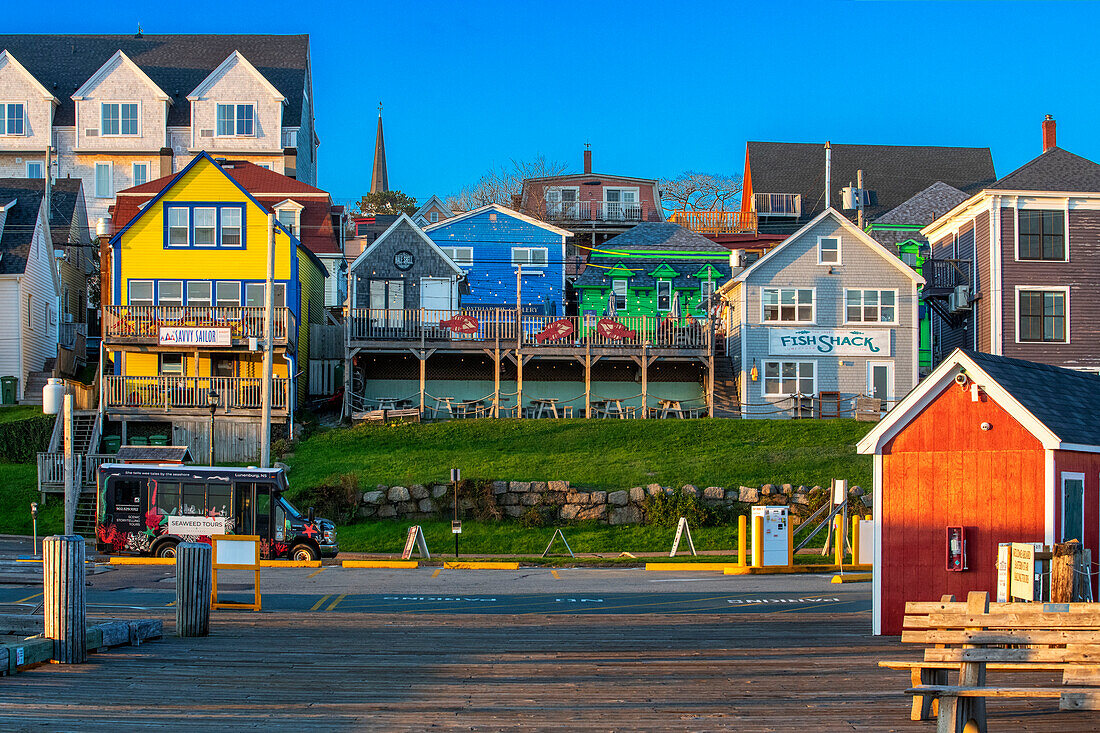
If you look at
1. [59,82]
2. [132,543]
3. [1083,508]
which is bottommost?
[132,543]

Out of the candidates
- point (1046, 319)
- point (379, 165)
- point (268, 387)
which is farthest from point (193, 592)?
point (379, 165)

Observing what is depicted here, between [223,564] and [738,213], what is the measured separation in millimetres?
46869

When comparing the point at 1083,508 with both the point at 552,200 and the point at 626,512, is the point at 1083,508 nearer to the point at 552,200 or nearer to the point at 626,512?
the point at 626,512

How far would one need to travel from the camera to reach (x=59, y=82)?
6134 cm

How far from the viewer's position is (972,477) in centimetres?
1552

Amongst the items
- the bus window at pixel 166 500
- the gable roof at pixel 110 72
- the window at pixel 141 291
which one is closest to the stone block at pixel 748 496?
the bus window at pixel 166 500

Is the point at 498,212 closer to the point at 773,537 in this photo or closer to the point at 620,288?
the point at 620,288

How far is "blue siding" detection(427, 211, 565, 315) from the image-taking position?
49000 mm

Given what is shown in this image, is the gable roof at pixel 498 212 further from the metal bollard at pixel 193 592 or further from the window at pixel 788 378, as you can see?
the metal bollard at pixel 193 592

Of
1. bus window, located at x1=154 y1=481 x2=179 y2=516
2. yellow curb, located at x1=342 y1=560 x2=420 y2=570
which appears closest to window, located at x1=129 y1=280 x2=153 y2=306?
bus window, located at x1=154 y1=481 x2=179 y2=516

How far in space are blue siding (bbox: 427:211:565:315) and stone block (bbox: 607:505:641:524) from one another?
18450 millimetres

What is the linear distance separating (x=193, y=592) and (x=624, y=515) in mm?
18777

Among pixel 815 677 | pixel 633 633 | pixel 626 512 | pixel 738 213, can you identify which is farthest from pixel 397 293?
pixel 815 677

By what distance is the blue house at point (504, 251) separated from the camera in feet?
161
